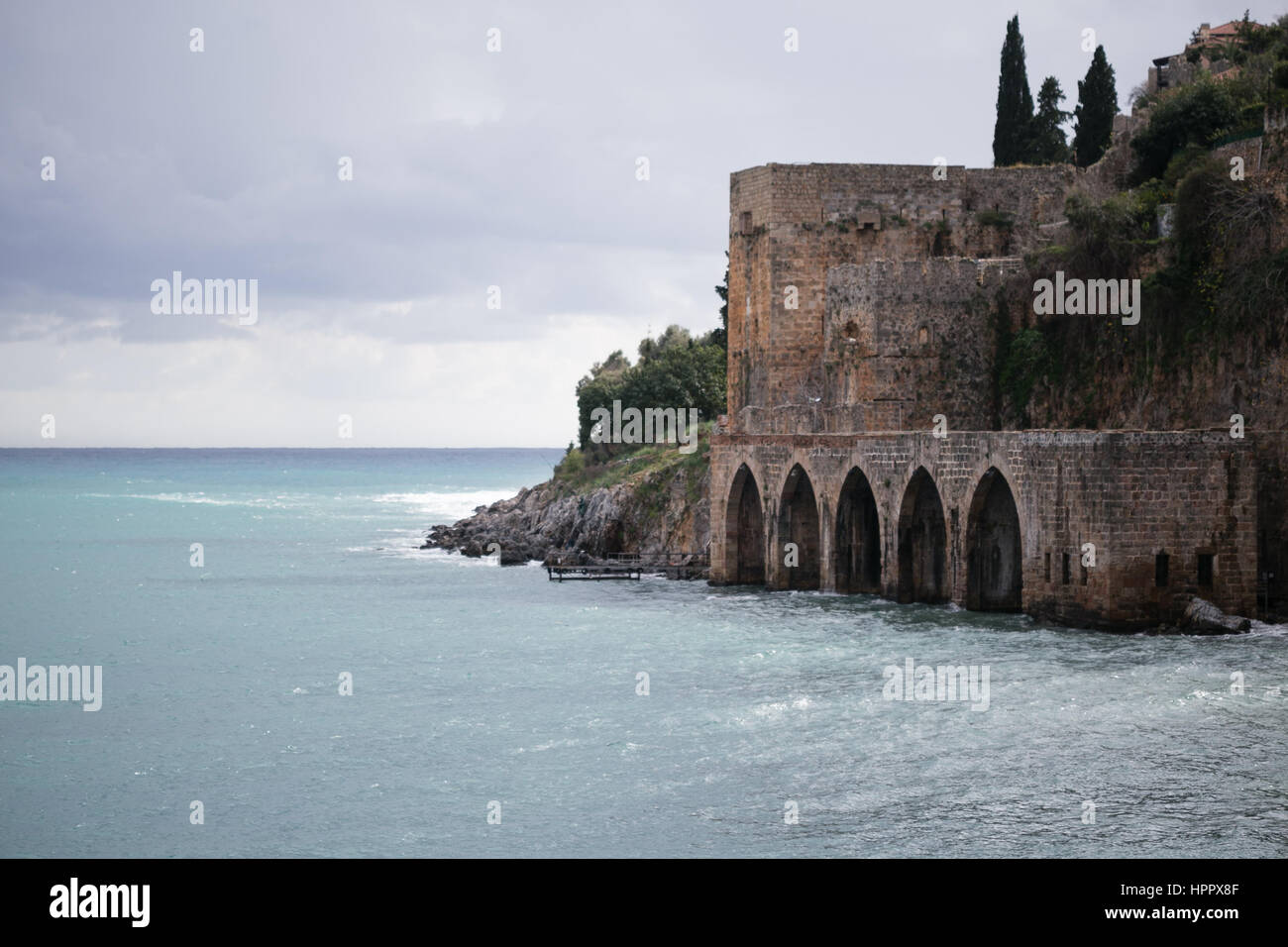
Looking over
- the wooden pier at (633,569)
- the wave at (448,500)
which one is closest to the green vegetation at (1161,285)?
the wooden pier at (633,569)

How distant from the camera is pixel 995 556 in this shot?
3766cm

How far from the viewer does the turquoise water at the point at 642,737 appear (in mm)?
21266

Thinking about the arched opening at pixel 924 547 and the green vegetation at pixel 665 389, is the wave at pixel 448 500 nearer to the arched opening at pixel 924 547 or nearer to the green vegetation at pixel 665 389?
the green vegetation at pixel 665 389

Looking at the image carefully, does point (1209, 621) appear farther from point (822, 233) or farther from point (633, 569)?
point (633, 569)

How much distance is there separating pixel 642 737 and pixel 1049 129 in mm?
48854

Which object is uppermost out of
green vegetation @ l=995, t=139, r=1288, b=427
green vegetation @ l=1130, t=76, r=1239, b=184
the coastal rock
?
green vegetation @ l=1130, t=76, r=1239, b=184

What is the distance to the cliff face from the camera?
57.1m

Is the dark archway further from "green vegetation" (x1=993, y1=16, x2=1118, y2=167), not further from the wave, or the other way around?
the wave

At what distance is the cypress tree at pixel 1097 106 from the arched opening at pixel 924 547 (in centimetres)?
2953

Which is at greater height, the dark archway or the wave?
the wave

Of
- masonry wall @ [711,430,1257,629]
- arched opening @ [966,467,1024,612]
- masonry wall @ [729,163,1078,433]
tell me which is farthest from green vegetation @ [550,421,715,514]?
masonry wall @ [711,430,1257,629]

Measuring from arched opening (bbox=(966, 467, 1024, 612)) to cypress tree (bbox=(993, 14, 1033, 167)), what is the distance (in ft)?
101
